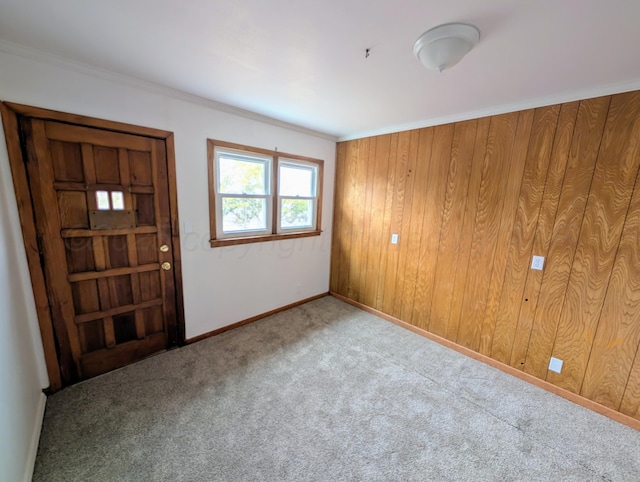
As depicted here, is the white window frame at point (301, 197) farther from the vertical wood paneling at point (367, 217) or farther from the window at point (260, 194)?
the vertical wood paneling at point (367, 217)

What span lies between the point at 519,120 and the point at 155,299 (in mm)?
3601

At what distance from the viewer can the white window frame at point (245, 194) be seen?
2582 millimetres

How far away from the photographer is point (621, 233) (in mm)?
1808

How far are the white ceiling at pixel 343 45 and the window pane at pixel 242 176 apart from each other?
0.68 meters

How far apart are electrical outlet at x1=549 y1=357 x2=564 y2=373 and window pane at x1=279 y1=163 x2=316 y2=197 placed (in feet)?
9.86

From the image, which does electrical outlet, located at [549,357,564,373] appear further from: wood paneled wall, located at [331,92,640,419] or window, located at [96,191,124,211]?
window, located at [96,191,124,211]

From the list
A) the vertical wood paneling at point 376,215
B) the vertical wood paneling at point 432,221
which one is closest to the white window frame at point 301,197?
the vertical wood paneling at point 376,215

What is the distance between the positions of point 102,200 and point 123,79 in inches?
36.9

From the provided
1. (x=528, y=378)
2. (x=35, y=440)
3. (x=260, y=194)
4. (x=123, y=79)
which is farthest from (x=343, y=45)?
(x=528, y=378)

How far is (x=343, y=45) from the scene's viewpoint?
4.62 feet

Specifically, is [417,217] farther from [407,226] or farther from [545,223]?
[545,223]

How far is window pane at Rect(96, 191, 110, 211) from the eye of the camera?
194 centimetres

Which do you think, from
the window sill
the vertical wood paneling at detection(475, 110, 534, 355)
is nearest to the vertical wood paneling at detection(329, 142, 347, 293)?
the window sill

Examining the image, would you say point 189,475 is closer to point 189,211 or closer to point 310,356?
point 310,356
